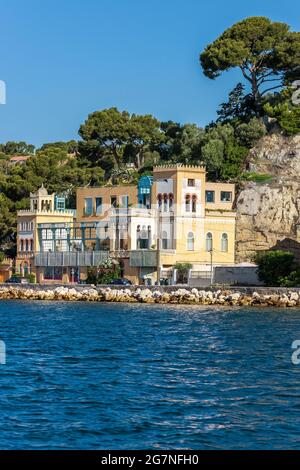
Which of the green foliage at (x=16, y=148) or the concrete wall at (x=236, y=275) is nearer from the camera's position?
the concrete wall at (x=236, y=275)

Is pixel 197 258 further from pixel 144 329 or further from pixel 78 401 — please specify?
pixel 78 401

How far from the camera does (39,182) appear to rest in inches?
3565

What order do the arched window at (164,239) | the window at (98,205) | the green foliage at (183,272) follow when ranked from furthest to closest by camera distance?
the window at (98,205)
the arched window at (164,239)
the green foliage at (183,272)

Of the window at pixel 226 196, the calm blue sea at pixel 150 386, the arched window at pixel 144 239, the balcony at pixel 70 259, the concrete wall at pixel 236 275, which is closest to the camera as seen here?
the calm blue sea at pixel 150 386

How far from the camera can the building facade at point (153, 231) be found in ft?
248

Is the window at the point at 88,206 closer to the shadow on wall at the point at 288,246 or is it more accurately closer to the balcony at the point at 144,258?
the balcony at the point at 144,258

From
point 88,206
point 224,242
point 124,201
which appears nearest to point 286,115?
point 224,242

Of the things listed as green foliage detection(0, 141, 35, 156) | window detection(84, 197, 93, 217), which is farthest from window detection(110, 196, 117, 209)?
green foliage detection(0, 141, 35, 156)

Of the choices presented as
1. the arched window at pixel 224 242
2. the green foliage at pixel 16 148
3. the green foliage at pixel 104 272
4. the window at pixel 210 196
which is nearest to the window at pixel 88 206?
the green foliage at pixel 104 272

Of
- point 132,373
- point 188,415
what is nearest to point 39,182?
point 132,373

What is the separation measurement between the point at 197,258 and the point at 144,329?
29.8 m

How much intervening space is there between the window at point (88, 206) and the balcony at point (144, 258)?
34.0ft

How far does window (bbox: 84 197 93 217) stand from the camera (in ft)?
277

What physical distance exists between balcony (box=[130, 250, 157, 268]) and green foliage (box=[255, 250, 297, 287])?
31.3 feet
